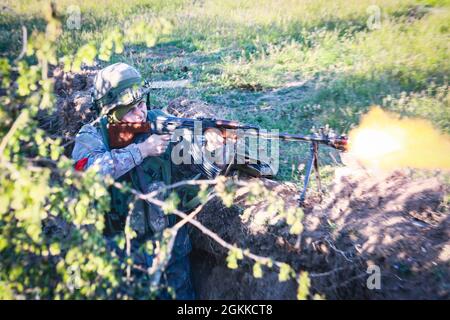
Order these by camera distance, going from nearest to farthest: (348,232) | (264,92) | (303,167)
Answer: (348,232)
(303,167)
(264,92)

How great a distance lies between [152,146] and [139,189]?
1.82 feet

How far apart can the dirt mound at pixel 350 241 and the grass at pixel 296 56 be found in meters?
1.02

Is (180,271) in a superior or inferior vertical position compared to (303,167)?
inferior

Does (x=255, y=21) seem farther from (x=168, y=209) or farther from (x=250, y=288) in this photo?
(x=168, y=209)

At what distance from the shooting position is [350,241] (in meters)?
3.65

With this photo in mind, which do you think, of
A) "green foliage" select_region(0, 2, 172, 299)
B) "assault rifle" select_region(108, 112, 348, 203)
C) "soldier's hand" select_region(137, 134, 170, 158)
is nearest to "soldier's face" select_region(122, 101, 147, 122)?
"assault rifle" select_region(108, 112, 348, 203)

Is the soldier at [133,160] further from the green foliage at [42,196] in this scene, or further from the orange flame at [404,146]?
the orange flame at [404,146]

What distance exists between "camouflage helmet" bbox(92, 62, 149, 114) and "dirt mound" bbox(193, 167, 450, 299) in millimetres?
1742

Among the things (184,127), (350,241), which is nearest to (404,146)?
(350,241)
